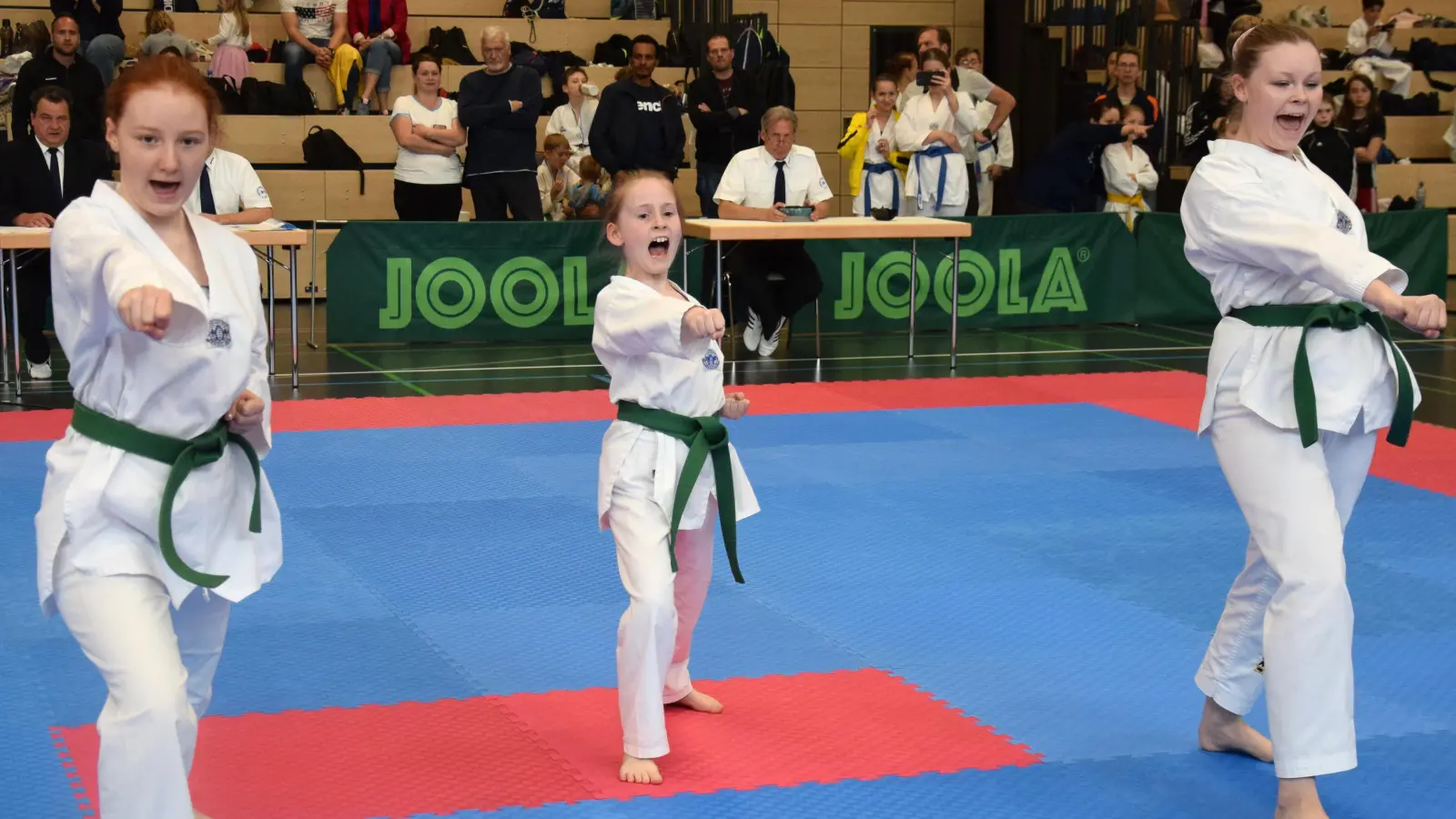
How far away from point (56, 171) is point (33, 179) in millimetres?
148

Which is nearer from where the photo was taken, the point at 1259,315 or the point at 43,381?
the point at 1259,315

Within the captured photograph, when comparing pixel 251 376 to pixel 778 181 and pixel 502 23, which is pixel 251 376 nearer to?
pixel 778 181

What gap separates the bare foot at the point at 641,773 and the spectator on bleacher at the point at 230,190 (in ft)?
22.6

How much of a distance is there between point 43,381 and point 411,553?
492 cm

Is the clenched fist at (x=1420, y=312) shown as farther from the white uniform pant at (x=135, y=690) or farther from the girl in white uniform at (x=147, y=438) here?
the white uniform pant at (x=135, y=690)

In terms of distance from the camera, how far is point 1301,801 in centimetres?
333

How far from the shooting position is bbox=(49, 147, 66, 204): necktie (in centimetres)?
981

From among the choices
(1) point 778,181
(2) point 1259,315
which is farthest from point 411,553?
(1) point 778,181

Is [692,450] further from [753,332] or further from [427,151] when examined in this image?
[427,151]

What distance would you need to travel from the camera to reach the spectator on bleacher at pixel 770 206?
1095 centimetres

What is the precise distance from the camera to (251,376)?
2973 millimetres

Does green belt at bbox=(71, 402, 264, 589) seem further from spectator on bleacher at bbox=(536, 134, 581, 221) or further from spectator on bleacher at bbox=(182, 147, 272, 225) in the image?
spectator on bleacher at bbox=(536, 134, 581, 221)

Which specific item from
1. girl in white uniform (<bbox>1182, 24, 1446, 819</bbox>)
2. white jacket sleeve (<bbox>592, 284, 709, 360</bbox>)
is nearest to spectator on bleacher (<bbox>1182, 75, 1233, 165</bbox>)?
girl in white uniform (<bbox>1182, 24, 1446, 819</bbox>)

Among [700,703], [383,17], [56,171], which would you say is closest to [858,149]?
[383,17]
